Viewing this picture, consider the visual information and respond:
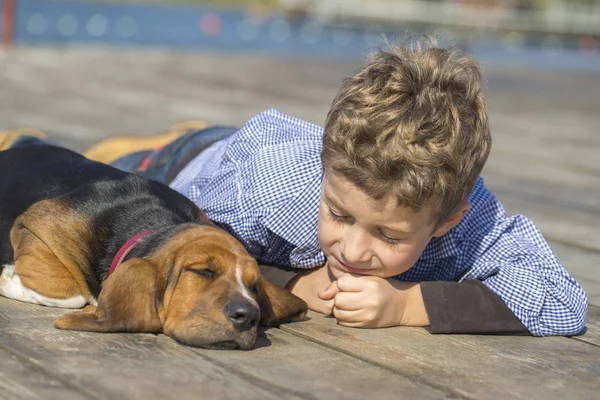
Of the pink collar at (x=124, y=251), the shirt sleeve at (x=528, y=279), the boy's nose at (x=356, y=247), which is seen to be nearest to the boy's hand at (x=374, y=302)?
the boy's nose at (x=356, y=247)

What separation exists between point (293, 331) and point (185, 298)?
0.53 m

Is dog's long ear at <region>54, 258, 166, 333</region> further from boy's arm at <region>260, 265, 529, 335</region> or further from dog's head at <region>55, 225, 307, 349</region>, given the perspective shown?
boy's arm at <region>260, 265, 529, 335</region>

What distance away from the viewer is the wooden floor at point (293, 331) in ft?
9.78

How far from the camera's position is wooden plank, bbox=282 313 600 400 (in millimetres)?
3184

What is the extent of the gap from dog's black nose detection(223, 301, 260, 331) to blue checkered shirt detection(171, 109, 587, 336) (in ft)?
3.21

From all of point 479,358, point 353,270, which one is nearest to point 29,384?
point 353,270

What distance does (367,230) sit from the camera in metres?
3.71

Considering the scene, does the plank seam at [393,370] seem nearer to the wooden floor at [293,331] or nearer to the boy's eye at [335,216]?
the wooden floor at [293,331]

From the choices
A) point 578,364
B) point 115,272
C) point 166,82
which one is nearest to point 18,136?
point 115,272

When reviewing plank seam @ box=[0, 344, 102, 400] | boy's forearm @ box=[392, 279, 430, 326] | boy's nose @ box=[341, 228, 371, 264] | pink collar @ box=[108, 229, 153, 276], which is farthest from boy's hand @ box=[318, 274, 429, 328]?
plank seam @ box=[0, 344, 102, 400]

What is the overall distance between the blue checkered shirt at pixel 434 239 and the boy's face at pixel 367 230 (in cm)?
39

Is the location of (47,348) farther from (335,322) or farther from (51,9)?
(51,9)

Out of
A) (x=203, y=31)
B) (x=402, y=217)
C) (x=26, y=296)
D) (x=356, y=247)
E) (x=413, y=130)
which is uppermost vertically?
(x=413, y=130)

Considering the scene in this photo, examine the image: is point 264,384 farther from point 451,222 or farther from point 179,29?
point 179,29
